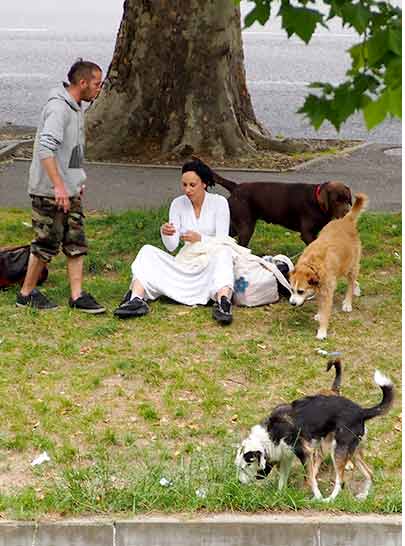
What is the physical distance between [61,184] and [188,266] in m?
1.12

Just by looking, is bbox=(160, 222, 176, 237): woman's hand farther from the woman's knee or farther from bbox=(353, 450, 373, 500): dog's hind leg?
bbox=(353, 450, 373, 500): dog's hind leg

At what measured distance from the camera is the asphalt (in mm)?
11477

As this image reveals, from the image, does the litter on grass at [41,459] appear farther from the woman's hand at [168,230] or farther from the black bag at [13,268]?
the black bag at [13,268]

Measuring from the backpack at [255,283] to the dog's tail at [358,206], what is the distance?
63 centimetres

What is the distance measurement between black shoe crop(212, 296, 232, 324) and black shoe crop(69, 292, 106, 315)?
75 centimetres

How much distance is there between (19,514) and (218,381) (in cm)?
202

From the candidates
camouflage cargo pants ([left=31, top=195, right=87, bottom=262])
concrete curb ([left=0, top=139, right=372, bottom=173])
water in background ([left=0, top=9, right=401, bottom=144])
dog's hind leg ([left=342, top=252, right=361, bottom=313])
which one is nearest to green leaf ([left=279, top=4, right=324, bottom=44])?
camouflage cargo pants ([left=31, top=195, right=87, bottom=262])

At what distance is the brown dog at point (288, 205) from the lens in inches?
345

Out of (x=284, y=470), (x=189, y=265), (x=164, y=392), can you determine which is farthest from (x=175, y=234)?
(x=284, y=470)

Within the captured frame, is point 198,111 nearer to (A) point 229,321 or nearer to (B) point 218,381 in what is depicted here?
(A) point 229,321

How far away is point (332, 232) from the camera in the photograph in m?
8.05

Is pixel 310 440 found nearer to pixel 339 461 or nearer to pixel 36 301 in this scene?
pixel 339 461

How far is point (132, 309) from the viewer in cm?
806

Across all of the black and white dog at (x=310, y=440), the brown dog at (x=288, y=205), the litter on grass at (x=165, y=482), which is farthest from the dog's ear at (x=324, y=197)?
the litter on grass at (x=165, y=482)
